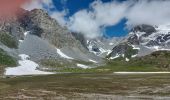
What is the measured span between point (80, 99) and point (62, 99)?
360 cm

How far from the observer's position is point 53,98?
2938 inches

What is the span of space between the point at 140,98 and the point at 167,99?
534 centimetres

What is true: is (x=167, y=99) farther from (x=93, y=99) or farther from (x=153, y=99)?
(x=93, y=99)

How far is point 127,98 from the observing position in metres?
73.0

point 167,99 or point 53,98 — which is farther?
point 53,98

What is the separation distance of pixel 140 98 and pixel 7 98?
24.9 m

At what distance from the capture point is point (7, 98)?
240ft

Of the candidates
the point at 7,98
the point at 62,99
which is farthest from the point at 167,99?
the point at 7,98

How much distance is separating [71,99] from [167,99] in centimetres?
1745

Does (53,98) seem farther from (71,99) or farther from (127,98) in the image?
(127,98)

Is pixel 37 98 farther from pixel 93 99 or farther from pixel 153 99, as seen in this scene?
pixel 153 99

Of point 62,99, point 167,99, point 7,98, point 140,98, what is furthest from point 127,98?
point 7,98

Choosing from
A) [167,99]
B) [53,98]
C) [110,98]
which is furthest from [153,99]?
[53,98]

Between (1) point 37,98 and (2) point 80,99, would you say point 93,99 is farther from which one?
(1) point 37,98
